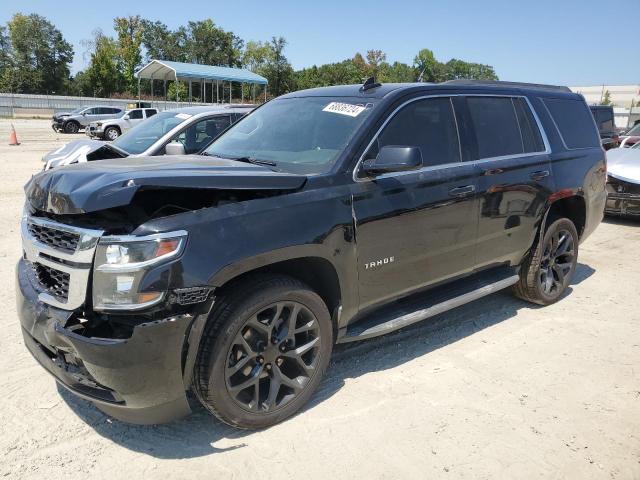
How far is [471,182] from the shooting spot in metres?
3.97

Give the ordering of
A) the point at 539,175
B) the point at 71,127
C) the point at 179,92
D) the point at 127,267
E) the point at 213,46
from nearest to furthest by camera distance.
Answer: the point at 127,267 → the point at 539,175 → the point at 71,127 → the point at 179,92 → the point at 213,46

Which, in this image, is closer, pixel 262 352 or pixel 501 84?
pixel 262 352

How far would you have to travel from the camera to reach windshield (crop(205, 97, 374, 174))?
3428 millimetres

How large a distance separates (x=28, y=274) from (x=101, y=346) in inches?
39.0

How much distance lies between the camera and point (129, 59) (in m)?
62.4

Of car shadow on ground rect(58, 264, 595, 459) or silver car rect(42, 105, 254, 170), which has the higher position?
silver car rect(42, 105, 254, 170)

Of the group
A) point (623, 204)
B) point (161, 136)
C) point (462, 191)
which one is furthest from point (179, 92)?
point (462, 191)

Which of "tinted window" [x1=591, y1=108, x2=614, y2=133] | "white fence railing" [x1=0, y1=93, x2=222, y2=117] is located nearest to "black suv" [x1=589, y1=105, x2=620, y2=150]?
"tinted window" [x1=591, y1=108, x2=614, y2=133]

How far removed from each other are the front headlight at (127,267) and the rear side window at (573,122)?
13.5 ft

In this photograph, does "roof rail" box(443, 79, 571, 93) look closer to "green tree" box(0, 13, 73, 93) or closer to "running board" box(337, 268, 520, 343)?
"running board" box(337, 268, 520, 343)

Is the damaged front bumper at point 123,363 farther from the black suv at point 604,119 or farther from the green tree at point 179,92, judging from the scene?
the green tree at point 179,92

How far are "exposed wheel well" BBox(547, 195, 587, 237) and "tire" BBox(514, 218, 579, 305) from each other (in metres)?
0.10

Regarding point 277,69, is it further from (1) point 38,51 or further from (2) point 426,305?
(2) point 426,305

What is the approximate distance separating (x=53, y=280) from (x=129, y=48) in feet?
222
